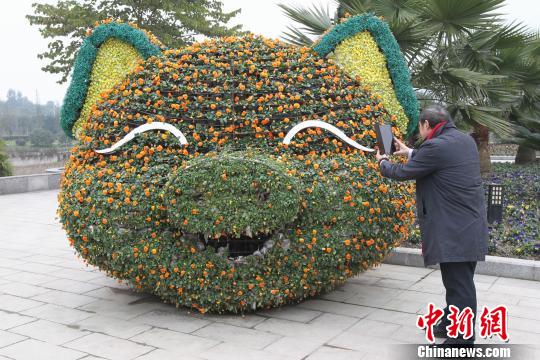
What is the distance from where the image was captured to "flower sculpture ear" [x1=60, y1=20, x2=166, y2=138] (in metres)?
4.86

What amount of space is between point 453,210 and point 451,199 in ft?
0.23

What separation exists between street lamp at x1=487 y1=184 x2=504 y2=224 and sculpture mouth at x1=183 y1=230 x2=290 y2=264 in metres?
4.25

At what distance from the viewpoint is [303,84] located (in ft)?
15.1

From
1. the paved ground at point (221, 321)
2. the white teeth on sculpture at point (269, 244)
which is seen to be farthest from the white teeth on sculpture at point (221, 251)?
the paved ground at point (221, 321)

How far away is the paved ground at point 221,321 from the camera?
3877mm

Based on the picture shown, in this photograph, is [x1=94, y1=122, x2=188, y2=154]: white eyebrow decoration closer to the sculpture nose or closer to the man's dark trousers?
the sculpture nose

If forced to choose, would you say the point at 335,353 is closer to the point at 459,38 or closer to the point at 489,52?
the point at 459,38

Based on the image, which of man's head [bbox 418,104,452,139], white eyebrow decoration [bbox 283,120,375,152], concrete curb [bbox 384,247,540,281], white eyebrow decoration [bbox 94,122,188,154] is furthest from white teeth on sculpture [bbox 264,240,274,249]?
concrete curb [bbox 384,247,540,281]

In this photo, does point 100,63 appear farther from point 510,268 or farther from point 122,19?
point 122,19

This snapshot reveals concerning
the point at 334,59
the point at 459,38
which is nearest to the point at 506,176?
the point at 459,38

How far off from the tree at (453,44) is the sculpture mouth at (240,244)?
12.9ft

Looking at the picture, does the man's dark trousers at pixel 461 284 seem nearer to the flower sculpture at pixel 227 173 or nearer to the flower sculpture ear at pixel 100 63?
the flower sculpture at pixel 227 173

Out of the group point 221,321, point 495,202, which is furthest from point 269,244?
point 495,202

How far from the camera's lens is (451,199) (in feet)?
11.7
